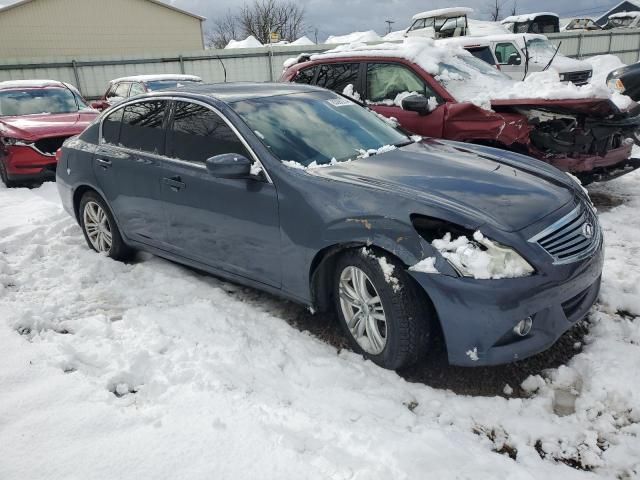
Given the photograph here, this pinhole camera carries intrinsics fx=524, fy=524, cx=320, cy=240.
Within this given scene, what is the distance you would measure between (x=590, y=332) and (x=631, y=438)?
3.22 ft

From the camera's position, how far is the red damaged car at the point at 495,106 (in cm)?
→ 550

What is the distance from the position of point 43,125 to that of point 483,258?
7.83 m

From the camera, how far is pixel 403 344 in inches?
112

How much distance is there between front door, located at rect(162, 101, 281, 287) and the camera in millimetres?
3418

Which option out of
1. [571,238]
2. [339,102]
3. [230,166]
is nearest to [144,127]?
[230,166]

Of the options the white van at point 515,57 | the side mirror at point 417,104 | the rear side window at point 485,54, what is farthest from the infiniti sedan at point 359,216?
the white van at point 515,57

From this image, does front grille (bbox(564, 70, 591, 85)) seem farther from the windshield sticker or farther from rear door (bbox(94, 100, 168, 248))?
rear door (bbox(94, 100, 168, 248))

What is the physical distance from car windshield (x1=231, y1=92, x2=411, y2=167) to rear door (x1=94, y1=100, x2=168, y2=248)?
0.88 metres

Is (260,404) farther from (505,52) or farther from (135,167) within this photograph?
(505,52)

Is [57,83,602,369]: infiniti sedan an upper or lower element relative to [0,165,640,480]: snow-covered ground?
upper

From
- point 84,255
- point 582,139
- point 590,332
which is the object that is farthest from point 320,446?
point 582,139

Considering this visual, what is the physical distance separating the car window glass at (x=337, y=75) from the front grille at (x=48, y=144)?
4206 millimetres

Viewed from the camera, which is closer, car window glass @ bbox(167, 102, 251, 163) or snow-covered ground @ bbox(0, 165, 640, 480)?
snow-covered ground @ bbox(0, 165, 640, 480)

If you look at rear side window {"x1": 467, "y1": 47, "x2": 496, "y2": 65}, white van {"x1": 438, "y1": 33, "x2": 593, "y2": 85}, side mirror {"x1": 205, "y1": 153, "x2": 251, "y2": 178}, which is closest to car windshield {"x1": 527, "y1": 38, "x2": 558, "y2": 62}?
white van {"x1": 438, "y1": 33, "x2": 593, "y2": 85}
